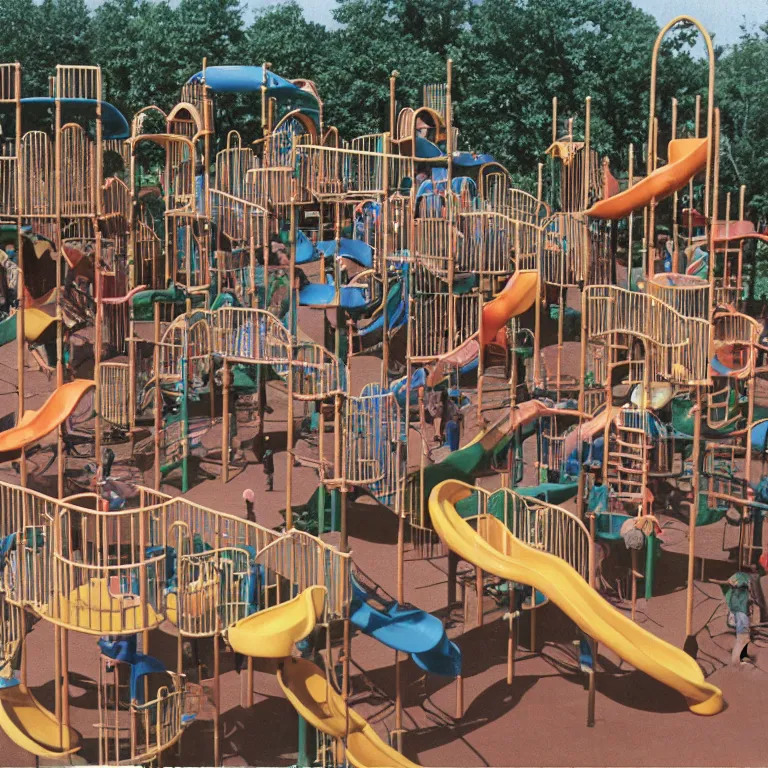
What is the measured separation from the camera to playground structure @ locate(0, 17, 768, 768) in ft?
39.1

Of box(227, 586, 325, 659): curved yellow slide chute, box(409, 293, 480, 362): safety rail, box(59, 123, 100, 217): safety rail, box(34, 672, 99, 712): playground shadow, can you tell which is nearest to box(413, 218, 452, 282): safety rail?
box(409, 293, 480, 362): safety rail

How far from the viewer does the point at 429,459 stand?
1842cm

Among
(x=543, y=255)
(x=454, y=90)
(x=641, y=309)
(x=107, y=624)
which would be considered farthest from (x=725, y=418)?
(x=454, y=90)

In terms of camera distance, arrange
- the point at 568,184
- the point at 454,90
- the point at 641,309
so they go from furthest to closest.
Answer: the point at 454,90, the point at 568,184, the point at 641,309

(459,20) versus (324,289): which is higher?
(459,20)

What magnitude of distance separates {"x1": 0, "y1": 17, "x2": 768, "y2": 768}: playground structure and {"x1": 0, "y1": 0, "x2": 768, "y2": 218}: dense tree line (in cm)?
1109

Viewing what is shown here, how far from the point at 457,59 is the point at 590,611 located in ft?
86.9

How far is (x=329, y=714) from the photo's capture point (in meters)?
11.9

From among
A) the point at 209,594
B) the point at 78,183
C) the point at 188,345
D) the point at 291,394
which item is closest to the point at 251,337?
the point at 291,394

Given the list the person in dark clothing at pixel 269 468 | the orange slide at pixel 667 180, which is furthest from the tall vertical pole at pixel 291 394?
the orange slide at pixel 667 180

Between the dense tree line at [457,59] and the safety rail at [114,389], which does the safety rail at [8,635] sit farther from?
the dense tree line at [457,59]

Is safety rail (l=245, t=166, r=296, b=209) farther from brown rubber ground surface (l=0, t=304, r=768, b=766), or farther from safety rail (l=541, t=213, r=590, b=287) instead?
brown rubber ground surface (l=0, t=304, r=768, b=766)

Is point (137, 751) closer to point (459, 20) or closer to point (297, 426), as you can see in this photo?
point (297, 426)

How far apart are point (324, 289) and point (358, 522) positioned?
4470mm
